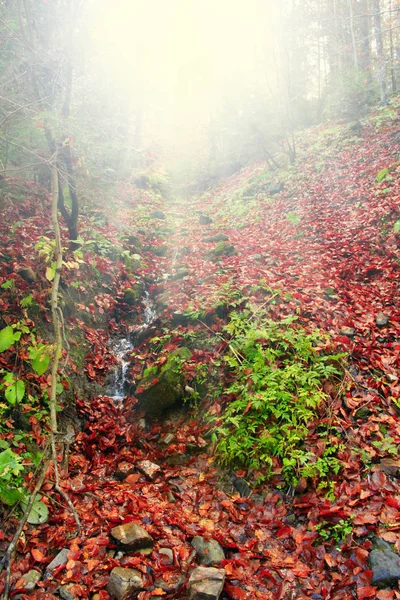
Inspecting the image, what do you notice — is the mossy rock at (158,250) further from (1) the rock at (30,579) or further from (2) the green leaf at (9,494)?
(1) the rock at (30,579)

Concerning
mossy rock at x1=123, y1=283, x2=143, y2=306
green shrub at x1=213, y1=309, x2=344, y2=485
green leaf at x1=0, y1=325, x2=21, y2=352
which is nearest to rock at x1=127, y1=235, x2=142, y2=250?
mossy rock at x1=123, y1=283, x2=143, y2=306

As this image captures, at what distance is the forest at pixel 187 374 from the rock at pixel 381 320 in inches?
2.0

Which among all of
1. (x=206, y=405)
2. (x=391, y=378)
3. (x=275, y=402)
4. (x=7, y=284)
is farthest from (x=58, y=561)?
(x=391, y=378)

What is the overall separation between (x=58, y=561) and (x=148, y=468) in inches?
66.0

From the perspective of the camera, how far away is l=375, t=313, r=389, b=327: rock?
225 inches

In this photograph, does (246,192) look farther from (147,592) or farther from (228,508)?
(147,592)

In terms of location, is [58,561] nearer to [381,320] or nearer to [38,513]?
[38,513]

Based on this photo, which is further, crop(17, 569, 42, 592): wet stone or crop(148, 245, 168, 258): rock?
crop(148, 245, 168, 258): rock

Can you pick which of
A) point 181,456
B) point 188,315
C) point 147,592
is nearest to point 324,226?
point 188,315

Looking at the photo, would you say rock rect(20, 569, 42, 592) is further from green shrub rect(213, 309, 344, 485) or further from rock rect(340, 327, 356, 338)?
rock rect(340, 327, 356, 338)

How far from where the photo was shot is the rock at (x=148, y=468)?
188 inches

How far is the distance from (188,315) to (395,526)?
188 inches

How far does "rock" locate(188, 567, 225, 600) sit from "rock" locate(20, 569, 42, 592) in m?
1.45

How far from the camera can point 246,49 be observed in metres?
23.0
